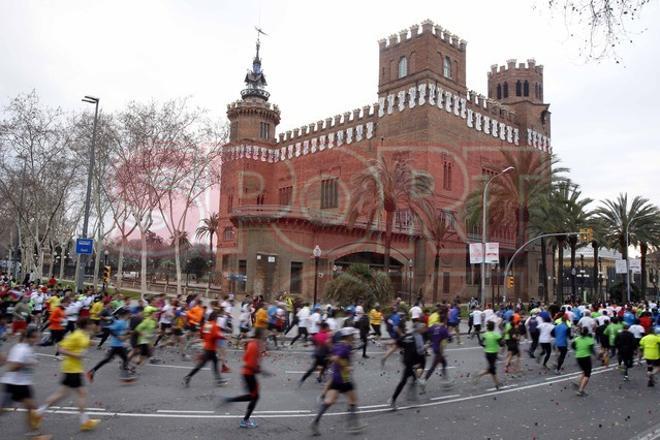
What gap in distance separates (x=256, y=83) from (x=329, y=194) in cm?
1867

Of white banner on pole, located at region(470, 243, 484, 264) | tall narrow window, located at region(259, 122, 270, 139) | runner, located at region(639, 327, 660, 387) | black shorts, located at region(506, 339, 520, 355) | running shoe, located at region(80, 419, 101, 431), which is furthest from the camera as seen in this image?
tall narrow window, located at region(259, 122, 270, 139)

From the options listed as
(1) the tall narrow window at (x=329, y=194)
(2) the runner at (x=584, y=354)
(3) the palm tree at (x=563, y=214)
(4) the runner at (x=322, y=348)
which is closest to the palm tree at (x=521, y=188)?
(3) the palm tree at (x=563, y=214)

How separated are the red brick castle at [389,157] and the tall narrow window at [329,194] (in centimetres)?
12

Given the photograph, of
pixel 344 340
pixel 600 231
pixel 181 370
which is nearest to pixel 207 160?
pixel 181 370

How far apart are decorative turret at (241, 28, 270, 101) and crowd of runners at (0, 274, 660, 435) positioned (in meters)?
43.3

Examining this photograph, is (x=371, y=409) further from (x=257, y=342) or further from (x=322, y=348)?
(x=257, y=342)

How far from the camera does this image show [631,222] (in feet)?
134

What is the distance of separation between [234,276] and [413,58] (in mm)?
24068

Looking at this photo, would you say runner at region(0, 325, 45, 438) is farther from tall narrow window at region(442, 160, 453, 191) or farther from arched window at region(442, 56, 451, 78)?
arched window at region(442, 56, 451, 78)

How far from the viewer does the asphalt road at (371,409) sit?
25.5ft

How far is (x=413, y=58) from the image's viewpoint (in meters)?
46.5

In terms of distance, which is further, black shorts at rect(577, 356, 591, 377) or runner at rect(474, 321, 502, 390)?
runner at rect(474, 321, 502, 390)

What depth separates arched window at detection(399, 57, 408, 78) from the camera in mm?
47188

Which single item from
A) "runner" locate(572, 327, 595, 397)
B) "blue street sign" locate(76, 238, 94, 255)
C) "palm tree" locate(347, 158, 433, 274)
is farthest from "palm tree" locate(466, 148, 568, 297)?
"blue street sign" locate(76, 238, 94, 255)
